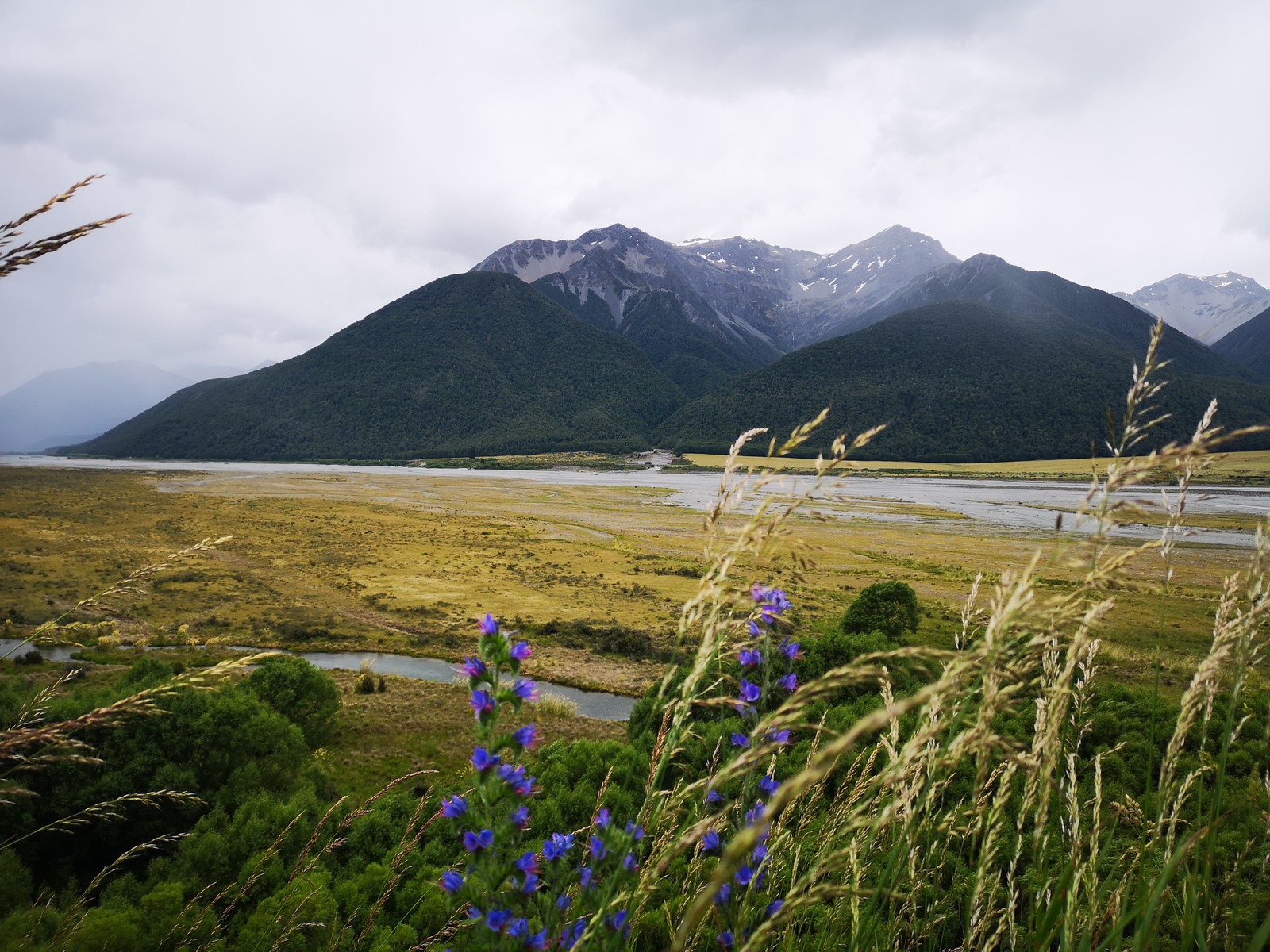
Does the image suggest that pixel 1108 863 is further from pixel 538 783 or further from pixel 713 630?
pixel 538 783

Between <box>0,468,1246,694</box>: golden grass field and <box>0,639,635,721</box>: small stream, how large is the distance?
472 mm

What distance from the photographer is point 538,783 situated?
244 inches

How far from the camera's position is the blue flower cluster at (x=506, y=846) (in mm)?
1534

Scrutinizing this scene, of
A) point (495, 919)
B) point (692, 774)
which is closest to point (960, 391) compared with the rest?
point (692, 774)

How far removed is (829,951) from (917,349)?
182190mm

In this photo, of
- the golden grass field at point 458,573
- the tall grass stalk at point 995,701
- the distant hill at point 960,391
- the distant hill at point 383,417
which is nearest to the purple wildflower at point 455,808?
the tall grass stalk at point 995,701

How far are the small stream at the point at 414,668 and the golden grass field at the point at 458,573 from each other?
47 centimetres

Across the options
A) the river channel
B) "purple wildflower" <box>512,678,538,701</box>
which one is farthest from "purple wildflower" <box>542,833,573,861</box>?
the river channel

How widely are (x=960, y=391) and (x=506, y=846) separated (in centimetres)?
16390

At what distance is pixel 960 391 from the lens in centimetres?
14400

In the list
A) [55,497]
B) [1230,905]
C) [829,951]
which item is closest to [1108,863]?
[1230,905]

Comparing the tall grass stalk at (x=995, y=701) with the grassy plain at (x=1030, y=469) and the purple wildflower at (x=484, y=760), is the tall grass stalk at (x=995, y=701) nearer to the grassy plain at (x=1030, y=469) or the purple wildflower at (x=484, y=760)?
the purple wildflower at (x=484, y=760)

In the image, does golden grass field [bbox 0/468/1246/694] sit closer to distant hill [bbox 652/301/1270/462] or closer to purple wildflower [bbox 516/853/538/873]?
purple wildflower [bbox 516/853/538/873]

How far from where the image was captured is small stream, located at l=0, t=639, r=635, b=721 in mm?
15008
